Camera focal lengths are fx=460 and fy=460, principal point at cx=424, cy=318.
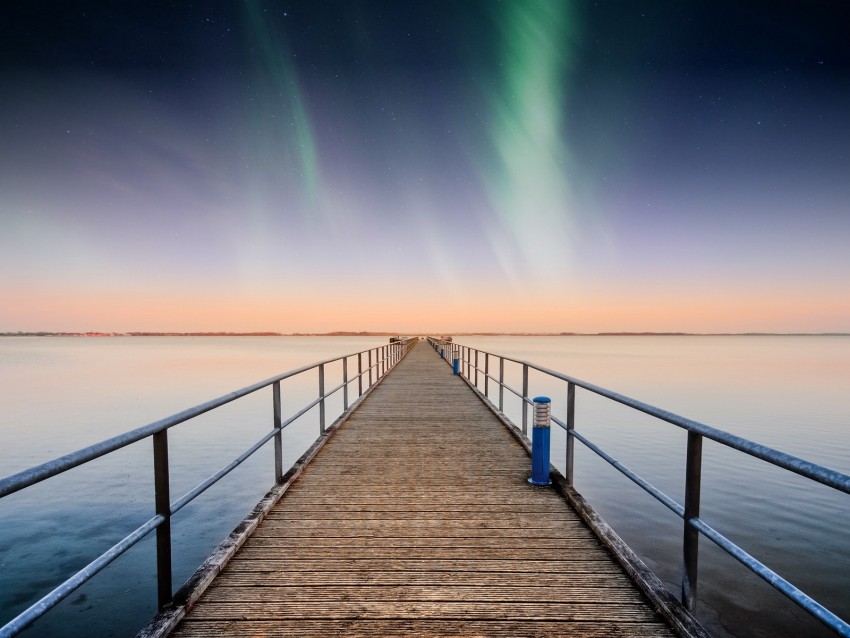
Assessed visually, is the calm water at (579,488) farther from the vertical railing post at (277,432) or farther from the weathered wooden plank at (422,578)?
the weathered wooden plank at (422,578)

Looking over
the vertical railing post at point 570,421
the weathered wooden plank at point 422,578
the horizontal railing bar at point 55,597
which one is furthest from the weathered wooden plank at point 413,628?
the vertical railing post at point 570,421

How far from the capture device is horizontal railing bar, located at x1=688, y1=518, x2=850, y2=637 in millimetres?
1641

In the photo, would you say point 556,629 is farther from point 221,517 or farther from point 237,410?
point 237,410

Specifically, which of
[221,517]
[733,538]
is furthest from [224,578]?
[733,538]

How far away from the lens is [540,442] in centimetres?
475

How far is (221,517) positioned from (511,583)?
7.27 m

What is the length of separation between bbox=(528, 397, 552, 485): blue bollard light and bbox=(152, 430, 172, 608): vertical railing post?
3243mm

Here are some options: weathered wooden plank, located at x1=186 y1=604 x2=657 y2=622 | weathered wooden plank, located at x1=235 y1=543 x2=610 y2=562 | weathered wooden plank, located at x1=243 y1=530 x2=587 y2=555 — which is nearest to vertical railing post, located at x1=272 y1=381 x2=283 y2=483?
weathered wooden plank, located at x1=243 y1=530 x2=587 y2=555

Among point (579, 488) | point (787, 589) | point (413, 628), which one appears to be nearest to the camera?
point (787, 589)

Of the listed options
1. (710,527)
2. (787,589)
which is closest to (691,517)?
(710,527)

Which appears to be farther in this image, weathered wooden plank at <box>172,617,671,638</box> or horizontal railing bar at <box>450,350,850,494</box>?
weathered wooden plank at <box>172,617,671,638</box>

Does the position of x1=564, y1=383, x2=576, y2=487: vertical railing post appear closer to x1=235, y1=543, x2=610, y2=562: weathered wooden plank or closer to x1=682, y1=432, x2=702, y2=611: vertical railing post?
x1=235, y1=543, x2=610, y2=562: weathered wooden plank

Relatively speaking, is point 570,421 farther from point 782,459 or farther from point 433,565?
point 782,459

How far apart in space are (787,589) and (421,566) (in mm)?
2045
